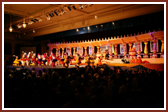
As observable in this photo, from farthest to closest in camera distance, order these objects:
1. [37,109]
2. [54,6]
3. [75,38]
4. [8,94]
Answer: [75,38] → [54,6] → [8,94] → [37,109]

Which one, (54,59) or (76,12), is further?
(76,12)

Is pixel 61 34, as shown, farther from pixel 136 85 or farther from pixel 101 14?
pixel 136 85

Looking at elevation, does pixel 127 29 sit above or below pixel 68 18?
below

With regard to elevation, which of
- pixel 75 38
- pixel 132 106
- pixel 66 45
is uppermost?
pixel 75 38

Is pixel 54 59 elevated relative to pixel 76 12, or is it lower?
lower

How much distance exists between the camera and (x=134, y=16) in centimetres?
755

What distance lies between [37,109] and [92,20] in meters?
8.47

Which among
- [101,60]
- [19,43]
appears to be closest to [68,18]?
[101,60]

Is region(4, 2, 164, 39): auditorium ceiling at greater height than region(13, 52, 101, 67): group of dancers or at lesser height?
greater

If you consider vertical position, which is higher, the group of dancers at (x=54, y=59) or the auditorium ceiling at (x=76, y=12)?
the auditorium ceiling at (x=76, y=12)

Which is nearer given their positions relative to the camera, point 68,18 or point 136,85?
point 136,85

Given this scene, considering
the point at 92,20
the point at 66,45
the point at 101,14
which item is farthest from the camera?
the point at 66,45

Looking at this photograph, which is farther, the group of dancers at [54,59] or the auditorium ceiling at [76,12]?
the auditorium ceiling at [76,12]

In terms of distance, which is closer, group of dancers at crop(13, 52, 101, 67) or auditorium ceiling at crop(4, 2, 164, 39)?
group of dancers at crop(13, 52, 101, 67)
